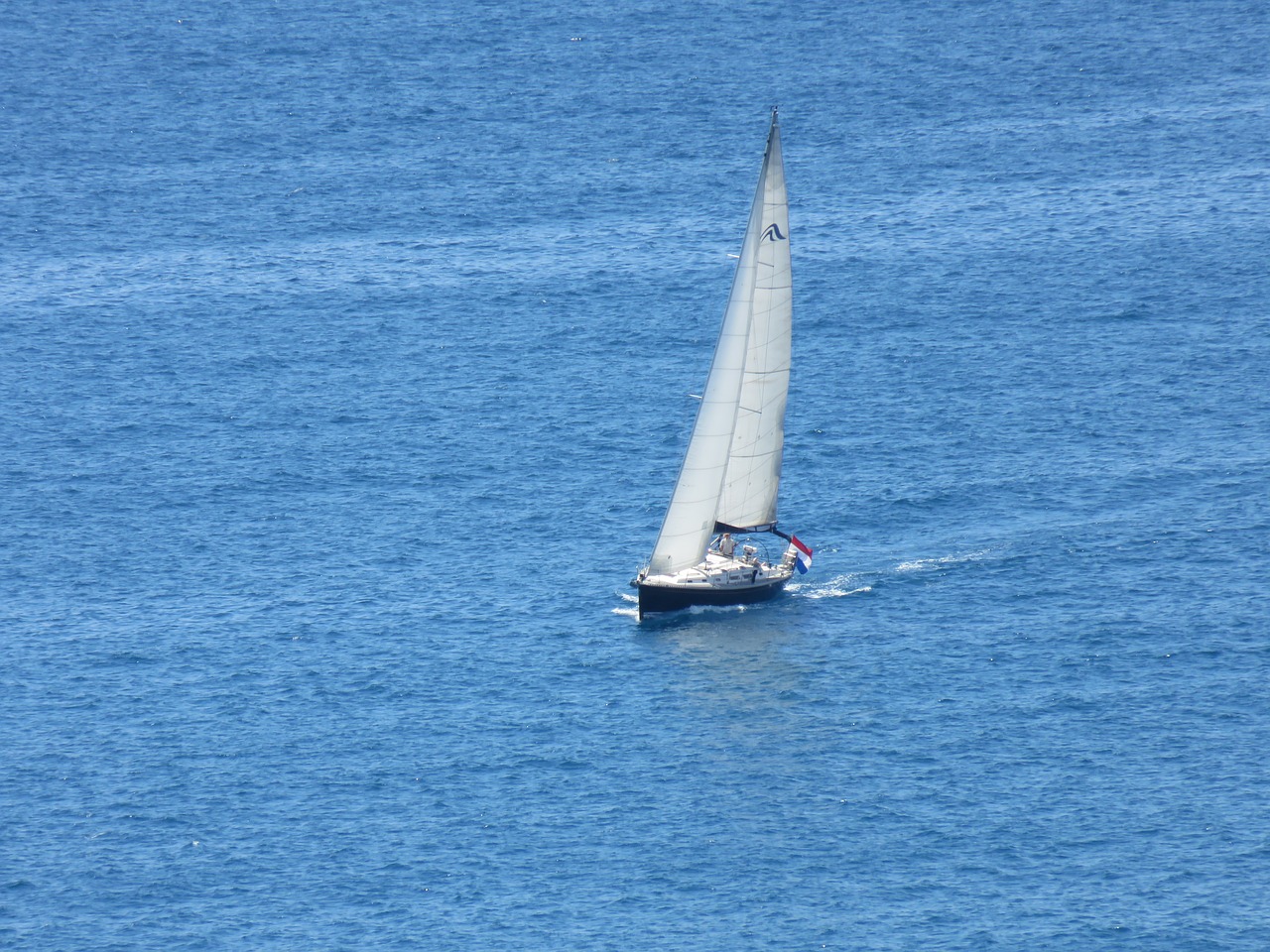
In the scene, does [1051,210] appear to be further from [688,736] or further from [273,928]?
[273,928]

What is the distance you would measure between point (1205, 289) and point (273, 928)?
334ft

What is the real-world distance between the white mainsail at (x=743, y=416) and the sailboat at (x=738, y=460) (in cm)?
6

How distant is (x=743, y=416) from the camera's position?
127 m

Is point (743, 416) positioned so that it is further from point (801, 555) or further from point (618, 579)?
point (618, 579)

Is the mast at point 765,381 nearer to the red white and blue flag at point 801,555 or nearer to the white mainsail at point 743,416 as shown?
the white mainsail at point 743,416

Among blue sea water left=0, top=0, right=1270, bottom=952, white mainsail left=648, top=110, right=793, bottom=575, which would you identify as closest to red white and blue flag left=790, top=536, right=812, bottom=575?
blue sea water left=0, top=0, right=1270, bottom=952

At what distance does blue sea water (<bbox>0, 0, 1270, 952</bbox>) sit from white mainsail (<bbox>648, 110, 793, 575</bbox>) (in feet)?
18.1

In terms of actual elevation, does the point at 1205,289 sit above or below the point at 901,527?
above

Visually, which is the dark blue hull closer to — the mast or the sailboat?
the sailboat

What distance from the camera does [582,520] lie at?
458 feet

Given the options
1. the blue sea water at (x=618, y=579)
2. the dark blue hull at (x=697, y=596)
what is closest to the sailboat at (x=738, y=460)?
the dark blue hull at (x=697, y=596)

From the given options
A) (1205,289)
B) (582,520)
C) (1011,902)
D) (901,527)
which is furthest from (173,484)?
(1205,289)

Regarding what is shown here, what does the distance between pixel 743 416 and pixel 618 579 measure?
13.4 metres

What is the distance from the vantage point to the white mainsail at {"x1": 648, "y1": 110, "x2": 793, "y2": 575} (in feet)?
405
